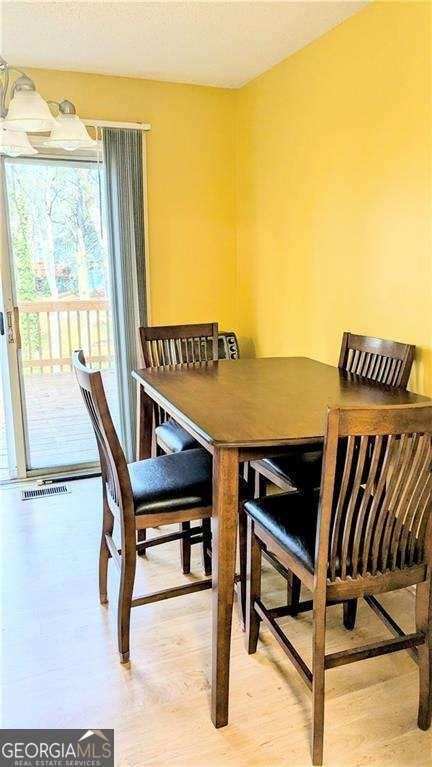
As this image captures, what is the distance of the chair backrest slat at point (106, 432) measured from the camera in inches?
70.0

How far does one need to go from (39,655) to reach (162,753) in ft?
Answer: 2.06

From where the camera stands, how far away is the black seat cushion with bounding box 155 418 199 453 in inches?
101

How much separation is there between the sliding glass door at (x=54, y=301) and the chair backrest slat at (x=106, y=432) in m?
1.72

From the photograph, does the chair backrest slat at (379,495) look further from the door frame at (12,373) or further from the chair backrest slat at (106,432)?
the door frame at (12,373)

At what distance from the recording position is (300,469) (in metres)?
2.26

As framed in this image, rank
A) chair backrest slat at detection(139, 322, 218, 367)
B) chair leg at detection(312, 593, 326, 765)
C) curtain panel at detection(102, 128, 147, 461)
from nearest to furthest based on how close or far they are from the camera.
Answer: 1. chair leg at detection(312, 593, 326, 765)
2. chair backrest slat at detection(139, 322, 218, 367)
3. curtain panel at detection(102, 128, 147, 461)

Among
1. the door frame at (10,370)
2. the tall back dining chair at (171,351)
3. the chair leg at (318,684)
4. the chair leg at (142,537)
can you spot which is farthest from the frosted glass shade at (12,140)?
the chair leg at (318,684)

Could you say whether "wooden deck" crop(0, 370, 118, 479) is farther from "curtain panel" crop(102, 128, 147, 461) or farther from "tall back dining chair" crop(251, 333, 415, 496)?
"tall back dining chair" crop(251, 333, 415, 496)

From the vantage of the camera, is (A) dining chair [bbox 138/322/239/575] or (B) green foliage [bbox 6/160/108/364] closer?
(A) dining chair [bbox 138/322/239/575]

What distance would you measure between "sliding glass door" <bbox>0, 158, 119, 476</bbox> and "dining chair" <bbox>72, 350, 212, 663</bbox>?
5.37 ft

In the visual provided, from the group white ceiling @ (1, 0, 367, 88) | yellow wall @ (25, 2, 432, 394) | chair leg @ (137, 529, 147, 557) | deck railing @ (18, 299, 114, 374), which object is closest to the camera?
yellow wall @ (25, 2, 432, 394)

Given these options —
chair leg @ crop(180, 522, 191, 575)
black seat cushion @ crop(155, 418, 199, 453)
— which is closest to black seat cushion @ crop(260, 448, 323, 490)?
black seat cushion @ crop(155, 418, 199, 453)

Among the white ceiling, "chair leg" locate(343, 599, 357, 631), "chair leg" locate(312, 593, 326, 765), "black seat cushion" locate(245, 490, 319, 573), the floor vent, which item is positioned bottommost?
the floor vent

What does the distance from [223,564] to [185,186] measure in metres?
2.77
